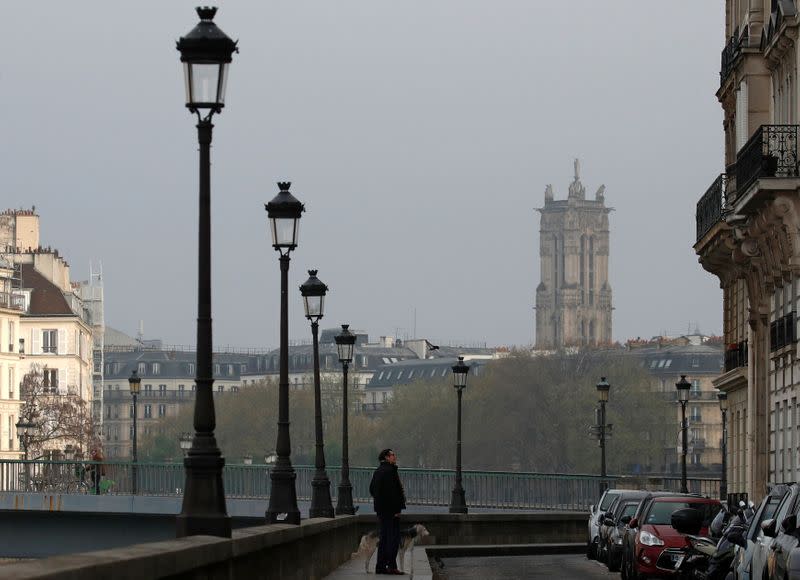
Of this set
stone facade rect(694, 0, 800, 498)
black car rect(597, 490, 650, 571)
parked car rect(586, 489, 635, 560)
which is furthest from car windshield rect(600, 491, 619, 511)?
stone facade rect(694, 0, 800, 498)

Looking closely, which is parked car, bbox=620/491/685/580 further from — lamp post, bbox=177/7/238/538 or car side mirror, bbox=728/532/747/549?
lamp post, bbox=177/7/238/538

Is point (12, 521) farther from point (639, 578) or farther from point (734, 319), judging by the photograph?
point (639, 578)

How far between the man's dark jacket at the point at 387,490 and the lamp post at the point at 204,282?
9027mm

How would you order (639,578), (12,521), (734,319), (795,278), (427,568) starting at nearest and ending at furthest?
(639,578) → (427,568) → (795,278) → (734,319) → (12,521)

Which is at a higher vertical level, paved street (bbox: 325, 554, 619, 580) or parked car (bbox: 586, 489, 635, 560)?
parked car (bbox: 586, 489, 635, 560)

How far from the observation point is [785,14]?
1761 inches

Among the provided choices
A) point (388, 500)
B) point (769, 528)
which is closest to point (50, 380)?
point (388, 500)

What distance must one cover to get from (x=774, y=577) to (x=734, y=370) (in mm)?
37861

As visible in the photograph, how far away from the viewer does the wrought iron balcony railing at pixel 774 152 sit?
4362 centimetres

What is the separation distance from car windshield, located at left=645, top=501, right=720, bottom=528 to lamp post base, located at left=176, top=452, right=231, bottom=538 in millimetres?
13906

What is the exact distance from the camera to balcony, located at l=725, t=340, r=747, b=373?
184ft

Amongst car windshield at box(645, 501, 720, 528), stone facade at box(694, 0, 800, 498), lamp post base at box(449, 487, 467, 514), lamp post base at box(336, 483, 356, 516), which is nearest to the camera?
car windshield at box(645, 501, 720, 528)

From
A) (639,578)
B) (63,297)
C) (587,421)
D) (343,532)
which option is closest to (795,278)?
(343,532)

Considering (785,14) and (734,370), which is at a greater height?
(785,14)
